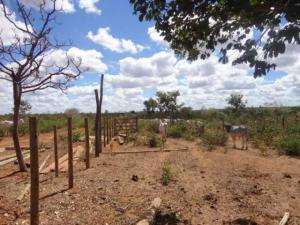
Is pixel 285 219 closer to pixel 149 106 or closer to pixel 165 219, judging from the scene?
pixel 165 219

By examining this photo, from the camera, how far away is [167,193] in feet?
34.9

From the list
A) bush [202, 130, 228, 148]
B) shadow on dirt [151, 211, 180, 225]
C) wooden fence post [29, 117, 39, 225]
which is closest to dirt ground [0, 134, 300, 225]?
shadow on dirt [151, 211, 180, 225]

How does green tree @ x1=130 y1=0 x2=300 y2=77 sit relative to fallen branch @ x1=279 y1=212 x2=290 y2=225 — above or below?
above

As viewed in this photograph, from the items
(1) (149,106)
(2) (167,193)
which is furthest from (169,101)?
(2) (167,193)

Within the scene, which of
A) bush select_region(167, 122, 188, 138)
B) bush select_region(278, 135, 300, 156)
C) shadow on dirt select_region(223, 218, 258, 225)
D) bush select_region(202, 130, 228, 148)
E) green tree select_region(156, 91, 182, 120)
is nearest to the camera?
shadow on dirt select_region(223, 218, 258, 225)

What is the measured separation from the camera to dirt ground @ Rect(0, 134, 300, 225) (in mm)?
8812

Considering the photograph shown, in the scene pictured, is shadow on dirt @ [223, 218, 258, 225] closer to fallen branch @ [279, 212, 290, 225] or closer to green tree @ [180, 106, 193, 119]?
fallen branch @ [279, 212, 290, 225]

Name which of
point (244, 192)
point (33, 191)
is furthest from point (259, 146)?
point (33, 191)

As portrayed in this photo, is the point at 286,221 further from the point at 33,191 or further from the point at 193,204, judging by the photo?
the point at 33,191

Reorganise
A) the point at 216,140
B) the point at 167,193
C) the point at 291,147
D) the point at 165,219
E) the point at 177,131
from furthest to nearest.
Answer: the point at 177,131 → the point at 216,140 → the point at 291,147 → the point at 167,193 → the point at 165,219

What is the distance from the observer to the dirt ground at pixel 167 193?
8.81 meters

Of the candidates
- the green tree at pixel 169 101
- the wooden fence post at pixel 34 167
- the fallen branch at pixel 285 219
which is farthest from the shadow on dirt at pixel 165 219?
the green tree at pixel 169 101

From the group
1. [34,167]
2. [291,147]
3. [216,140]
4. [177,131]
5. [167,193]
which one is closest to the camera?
[34,167]

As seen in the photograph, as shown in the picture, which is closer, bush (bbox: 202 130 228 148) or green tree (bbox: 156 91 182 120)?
bush (bbox: 202 130 228 148)
